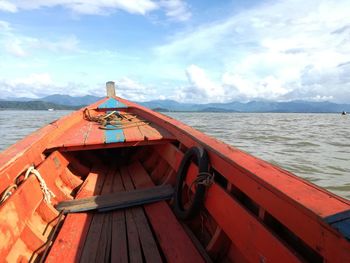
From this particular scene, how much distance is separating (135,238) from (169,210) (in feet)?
→ 1.78

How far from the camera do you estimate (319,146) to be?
35.1 ft

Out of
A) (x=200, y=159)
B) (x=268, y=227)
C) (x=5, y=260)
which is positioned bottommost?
(x=5, y=260)

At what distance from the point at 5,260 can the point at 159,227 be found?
121cm

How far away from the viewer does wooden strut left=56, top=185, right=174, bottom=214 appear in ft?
9.49

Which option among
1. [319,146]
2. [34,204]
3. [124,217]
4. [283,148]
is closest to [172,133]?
[124,217]

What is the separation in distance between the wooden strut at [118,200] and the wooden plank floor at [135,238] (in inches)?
2.4

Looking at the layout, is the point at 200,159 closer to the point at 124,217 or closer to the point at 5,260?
the point at 124,217

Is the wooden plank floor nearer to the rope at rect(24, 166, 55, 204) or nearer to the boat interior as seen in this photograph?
the boat interior

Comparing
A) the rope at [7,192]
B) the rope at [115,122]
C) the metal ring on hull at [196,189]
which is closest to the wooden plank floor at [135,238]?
the metal ring on hull at [196,189]

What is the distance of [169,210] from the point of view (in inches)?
113

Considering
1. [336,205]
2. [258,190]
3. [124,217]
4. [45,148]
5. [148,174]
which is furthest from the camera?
[148,174]

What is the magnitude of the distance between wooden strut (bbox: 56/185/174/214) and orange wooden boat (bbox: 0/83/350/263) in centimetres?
2

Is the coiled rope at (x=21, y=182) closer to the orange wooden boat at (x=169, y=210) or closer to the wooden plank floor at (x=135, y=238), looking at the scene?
the orange wooden boat at (x=169, y=210)

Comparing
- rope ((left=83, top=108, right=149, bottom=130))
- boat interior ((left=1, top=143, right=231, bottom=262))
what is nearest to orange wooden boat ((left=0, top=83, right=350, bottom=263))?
boat interior ((left=1, top=143, right=231, bottom=262))
